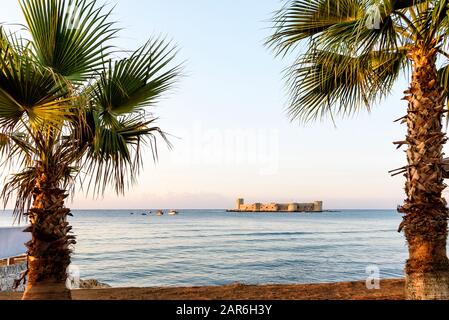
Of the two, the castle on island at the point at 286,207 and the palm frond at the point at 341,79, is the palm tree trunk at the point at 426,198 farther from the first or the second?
the castle on island at the point at 286,207

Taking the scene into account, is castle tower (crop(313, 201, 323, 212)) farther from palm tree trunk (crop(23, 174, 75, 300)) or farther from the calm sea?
palm tree trunk (crop(23, 174, 75, 300))

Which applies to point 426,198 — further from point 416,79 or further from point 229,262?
point 229,262

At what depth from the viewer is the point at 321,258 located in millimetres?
31297

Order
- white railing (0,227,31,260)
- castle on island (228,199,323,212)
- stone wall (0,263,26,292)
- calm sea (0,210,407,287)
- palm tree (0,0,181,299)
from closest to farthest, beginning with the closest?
palm tree (0,0,181,299), stone wall (0,263,26,292), white railing (0,227,31,260), calm sea (0,210,407,287), castle on island (228,199,323,212)

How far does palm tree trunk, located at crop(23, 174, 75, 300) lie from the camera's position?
5840 mm

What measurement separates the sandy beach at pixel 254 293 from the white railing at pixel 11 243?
422 centimetres

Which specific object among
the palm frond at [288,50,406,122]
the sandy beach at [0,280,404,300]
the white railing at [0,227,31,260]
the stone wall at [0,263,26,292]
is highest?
the palm frond at [288,50,406,122]

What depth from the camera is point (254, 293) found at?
827 cm

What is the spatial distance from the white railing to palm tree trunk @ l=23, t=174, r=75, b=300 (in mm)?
7261

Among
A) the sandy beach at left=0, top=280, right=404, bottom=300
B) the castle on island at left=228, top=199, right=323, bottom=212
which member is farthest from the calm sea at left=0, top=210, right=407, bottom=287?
the castle on island at left=228, top=199, right=323, bottom=212

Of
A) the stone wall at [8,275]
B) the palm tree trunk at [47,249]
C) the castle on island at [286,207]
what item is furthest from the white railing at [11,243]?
the castle on island at [286,207]

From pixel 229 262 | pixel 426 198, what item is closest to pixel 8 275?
pixel 426 198

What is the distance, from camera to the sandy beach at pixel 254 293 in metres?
7.83
